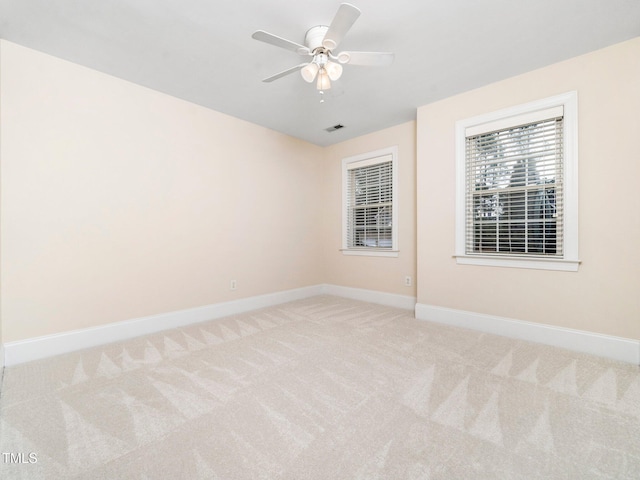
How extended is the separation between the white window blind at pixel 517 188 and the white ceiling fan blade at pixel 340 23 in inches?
80.0

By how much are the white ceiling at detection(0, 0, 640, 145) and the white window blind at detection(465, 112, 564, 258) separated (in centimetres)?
60

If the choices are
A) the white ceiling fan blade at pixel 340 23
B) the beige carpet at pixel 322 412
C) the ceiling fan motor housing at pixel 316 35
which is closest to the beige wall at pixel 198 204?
the beige carpet at pixel 322 412

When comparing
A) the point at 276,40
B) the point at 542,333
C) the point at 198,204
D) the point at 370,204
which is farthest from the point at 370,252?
the point at 276,40

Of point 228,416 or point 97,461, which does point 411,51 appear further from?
point 97,461

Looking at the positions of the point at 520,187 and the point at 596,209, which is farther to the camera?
the point at 520,187

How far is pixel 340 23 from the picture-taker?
1.67 metres

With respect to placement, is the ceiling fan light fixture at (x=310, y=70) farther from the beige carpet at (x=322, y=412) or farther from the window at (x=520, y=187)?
the beige carpet at (x=322, y=412)

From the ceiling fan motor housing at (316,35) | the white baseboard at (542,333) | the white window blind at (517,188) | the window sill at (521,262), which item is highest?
the ceiling fan motor housing at (316,35)

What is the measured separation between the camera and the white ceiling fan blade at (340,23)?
60.7 inches

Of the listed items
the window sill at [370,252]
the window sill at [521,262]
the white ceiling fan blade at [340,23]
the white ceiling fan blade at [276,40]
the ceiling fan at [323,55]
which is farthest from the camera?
the window sill at [370,252]

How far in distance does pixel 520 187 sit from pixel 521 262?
76 cm

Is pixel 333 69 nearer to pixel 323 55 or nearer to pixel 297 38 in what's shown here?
pixel 323 55

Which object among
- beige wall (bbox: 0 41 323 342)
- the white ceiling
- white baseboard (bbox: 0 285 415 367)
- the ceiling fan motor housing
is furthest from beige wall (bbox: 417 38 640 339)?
beige wall (bbox: 0 41 323 342)

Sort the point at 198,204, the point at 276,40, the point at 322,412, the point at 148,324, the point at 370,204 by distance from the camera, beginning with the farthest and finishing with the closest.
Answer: the point at 370,204 → the point at 198,204 → the point at 148,324 → the point at 276,40 → the point at 322,412
